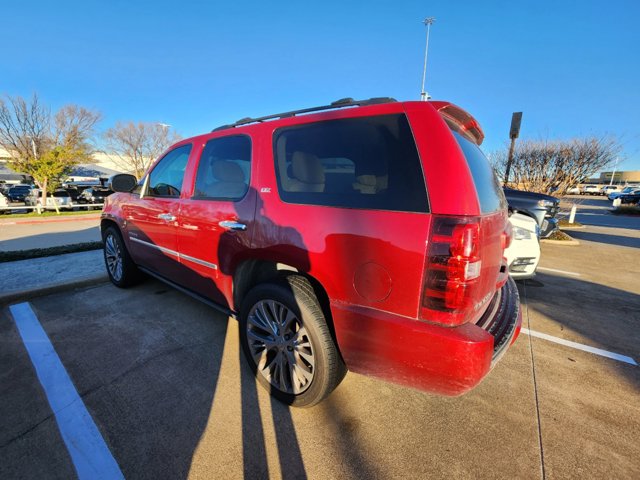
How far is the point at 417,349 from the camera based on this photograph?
61.8 inches

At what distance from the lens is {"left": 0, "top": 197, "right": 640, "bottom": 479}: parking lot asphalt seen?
5.65ft

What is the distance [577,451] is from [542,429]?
7.5 inches

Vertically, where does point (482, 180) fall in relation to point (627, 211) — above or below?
above

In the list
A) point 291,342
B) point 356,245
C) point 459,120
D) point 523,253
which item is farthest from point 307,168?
point 523,253

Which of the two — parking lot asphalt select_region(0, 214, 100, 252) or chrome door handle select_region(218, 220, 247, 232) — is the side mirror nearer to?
chrome door handle select_region(218, 220, 247, 232)

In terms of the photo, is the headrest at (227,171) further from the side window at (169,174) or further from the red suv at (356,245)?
the side window at (169,174)

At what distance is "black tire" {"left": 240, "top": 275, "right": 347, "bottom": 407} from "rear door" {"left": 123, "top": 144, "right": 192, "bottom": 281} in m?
1.27

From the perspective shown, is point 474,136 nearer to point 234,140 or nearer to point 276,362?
point 234,140

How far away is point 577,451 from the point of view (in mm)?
1832

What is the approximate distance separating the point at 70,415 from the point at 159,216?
1.82 m

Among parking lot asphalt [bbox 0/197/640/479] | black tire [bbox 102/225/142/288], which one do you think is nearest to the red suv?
parking lot asphalt [bbox 0/197/640/479]

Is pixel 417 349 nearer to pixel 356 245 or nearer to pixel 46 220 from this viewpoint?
pixel 356 245

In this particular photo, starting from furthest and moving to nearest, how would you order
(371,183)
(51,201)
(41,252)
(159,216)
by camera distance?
(51,201) → (41,252) → (159,216) → (371,183)

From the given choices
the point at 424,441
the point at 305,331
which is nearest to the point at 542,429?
the point at 424,441
